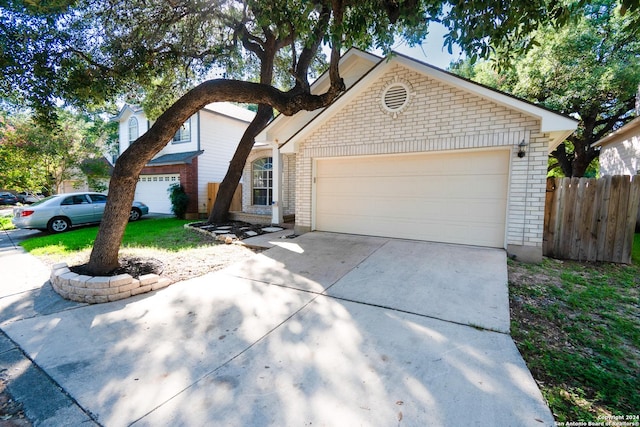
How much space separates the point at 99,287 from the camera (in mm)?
4223

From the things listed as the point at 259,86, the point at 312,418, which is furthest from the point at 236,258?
the point at 312,418

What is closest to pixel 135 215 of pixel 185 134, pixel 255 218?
pixel 185 134

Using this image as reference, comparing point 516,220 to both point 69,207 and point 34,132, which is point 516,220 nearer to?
point 69,207

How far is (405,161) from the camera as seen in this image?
7145 mm

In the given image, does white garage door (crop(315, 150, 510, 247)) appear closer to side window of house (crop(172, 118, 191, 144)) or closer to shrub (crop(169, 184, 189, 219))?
shrub (crop(169, 184, 189, 219))

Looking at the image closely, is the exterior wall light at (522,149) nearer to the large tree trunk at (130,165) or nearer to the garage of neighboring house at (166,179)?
the large tree trunk at (130,165)

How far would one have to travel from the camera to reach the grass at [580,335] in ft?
7.35

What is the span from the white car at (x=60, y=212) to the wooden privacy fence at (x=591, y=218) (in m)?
12.3

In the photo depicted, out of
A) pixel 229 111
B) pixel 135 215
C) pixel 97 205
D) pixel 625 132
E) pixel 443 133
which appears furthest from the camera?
pixel 229 111

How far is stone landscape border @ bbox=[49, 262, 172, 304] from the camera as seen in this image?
4.23 m

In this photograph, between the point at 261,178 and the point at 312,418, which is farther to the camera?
the point at 261,178

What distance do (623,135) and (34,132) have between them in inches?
1060

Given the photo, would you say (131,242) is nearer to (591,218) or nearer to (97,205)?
(97,205)

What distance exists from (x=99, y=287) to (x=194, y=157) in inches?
454
